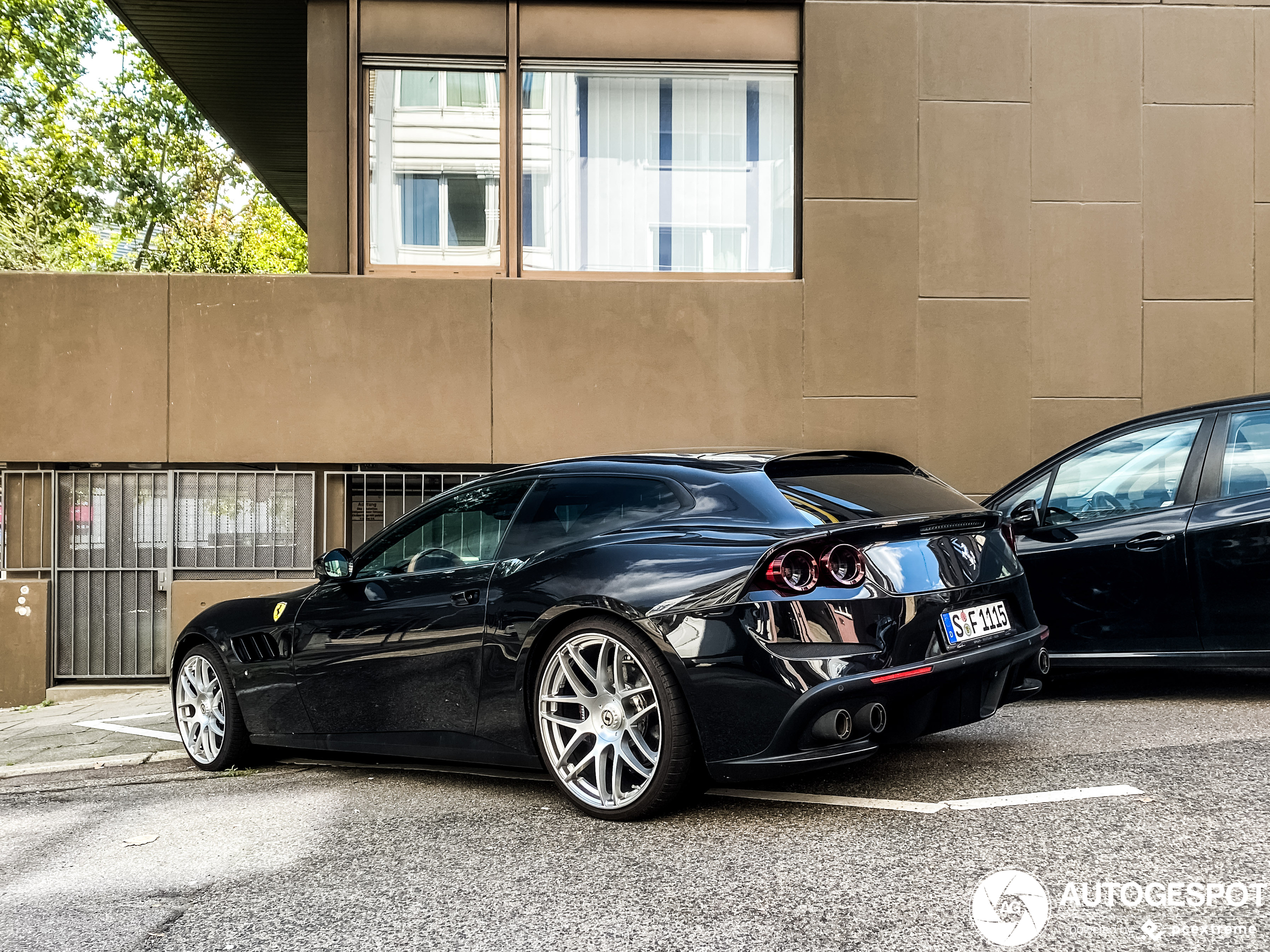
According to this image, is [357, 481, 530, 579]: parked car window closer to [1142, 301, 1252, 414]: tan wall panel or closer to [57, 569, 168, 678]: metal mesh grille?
[57, 569, 168, 678]: metal mesh grille

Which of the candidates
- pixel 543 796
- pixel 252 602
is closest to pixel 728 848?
pixel 543 796

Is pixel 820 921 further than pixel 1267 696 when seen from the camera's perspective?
No

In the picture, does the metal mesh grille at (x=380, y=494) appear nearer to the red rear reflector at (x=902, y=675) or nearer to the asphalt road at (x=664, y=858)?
the asphalt road at (x=664, y=858)

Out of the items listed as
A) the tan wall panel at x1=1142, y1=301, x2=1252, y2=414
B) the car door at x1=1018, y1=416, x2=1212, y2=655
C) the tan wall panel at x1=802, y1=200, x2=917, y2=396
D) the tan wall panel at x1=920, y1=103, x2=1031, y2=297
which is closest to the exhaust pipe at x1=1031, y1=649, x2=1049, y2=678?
the car door at x1=1018, y1=416, x2=1212, y2=655

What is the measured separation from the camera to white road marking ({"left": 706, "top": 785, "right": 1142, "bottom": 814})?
4.23 m

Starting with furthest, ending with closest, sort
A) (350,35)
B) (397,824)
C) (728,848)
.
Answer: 1. (350,35)
2. (397,824)
3. (728,848)

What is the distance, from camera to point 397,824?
4516mm

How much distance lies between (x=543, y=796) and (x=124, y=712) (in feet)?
16.3

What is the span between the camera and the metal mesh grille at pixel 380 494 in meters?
9.94

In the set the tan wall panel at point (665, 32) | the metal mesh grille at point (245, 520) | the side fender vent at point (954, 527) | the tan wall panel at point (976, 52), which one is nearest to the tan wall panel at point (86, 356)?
the metal mesh grille at point (245, 520)

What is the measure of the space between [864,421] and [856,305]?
3.26ft

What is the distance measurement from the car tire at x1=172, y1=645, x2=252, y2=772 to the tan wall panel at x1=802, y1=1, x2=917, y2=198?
6447 mm

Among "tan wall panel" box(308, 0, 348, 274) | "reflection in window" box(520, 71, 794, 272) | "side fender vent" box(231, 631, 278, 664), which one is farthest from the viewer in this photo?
"reflection in window" box(520, 71, 794, 272)

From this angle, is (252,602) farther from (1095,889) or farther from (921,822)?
(1095,889)
